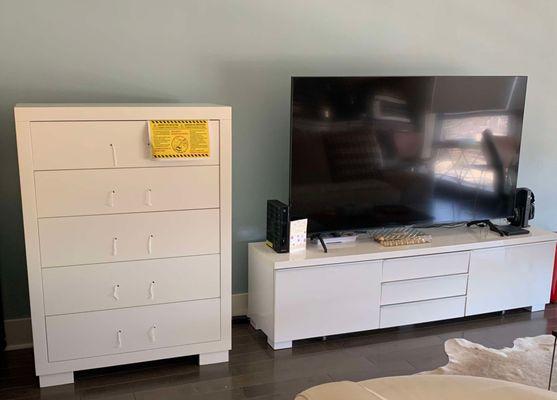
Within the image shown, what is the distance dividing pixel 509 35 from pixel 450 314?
1.77 m

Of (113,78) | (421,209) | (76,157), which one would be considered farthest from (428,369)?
(113,78)

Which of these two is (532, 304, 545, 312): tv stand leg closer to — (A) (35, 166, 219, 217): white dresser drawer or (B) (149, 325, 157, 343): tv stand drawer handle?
(A) (35, 166, 219, 217): white dresser drawer

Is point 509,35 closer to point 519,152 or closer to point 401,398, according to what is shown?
point 519,152

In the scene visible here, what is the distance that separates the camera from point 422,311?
11.2 ft

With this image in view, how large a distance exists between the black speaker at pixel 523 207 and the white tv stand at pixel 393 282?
118 millimetres

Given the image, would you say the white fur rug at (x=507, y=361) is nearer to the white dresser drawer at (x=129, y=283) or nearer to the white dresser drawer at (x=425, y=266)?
the white dresser drawer at (x=425, y=266)

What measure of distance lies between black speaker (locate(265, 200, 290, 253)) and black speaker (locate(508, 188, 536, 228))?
5.17 ft

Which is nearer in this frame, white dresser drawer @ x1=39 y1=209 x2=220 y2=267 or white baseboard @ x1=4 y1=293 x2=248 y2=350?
white dresser drawer @ x1=39 y1=209 x2=220 y2=267

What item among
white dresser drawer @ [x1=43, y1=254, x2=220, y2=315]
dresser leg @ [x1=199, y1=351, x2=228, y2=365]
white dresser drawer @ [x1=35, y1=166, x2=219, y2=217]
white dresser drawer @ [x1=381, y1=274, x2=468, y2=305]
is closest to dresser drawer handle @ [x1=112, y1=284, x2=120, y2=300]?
white dresser drawer @ [x1=43, y1=254, x2=220, y2=315]

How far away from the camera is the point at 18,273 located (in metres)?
3.06

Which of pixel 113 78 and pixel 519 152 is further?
pixel 519 152

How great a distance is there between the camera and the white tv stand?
10.2 ft

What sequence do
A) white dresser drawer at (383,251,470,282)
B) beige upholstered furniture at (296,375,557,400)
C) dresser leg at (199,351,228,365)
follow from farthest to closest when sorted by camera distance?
white dresser drawer at (383,251,470,282) < dresser leg at (199,351,228,365) < beige upholstered furniture at (296,375,557,400)

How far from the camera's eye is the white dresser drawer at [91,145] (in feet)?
8.28
